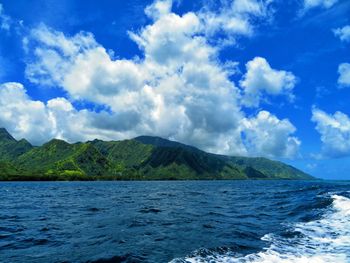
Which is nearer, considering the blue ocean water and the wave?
the wave

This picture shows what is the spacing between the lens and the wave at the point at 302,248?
22719mm

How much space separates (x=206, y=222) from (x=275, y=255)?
17026 mm

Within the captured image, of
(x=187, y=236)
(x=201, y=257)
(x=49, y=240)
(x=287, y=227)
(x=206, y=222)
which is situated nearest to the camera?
(x=201, y=257)

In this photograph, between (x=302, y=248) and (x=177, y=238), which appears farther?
(x=177, y=238)

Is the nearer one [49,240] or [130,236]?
→ [49,240]

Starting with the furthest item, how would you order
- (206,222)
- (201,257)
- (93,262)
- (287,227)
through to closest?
(206,222), (287,227), (201,257), (93,262)

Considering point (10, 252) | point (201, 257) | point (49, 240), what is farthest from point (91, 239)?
point (201, 257)

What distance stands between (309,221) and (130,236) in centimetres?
2332

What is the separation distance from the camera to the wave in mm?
22719

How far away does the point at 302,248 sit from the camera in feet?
86.7

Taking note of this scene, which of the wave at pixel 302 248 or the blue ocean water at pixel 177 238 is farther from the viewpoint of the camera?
the blue ocean water at pixel 177 238

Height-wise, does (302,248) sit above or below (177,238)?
above

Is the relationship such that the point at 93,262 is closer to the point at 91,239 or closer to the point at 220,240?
the point at 91,239

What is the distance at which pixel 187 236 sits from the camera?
31000 millimetres
